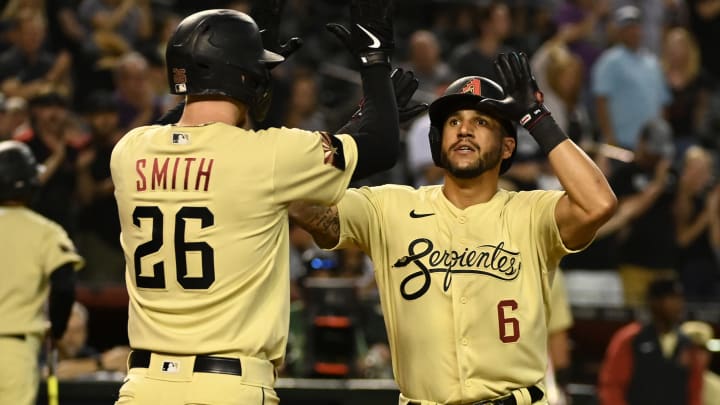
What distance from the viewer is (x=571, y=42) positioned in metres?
A: 13.8

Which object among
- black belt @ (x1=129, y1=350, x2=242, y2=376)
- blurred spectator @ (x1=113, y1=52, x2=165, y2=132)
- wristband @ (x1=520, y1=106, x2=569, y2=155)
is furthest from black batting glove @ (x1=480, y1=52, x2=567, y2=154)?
blurred spectator @ (x1=113, y1=52, x2=165, y2=132)

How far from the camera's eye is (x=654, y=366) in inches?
366

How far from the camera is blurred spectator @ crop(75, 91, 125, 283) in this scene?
33.2 feet

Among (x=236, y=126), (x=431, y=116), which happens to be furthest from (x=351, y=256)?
(x=236, y=126)

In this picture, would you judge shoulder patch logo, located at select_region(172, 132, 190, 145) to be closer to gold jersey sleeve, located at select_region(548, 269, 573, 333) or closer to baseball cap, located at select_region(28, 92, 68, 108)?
gold jersey sleeve, located at select_region(548, 269, 573, 333)

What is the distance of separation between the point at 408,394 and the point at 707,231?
690 centimetres

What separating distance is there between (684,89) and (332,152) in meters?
9.74

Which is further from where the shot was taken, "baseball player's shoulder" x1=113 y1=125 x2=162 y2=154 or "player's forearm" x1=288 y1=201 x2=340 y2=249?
"player's forearm" x1=288 y1=201 x2=340 y2=249

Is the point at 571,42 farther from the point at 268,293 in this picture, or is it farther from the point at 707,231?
the point at 268,293

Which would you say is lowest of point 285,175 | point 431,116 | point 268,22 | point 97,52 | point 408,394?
point 408,394

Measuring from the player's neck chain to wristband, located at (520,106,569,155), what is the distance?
1.40ft

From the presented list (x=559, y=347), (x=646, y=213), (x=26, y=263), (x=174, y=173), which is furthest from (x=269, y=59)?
(x=646, y=213)

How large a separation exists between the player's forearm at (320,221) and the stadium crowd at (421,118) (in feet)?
12.1

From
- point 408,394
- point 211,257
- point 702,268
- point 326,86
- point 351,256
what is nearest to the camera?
point 211,257
